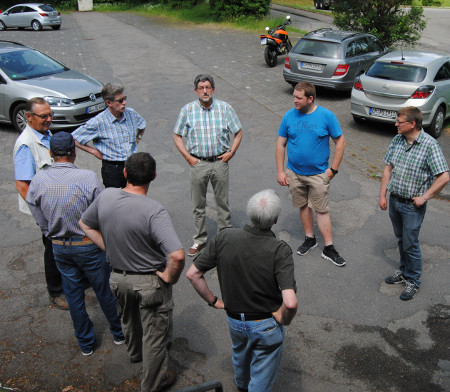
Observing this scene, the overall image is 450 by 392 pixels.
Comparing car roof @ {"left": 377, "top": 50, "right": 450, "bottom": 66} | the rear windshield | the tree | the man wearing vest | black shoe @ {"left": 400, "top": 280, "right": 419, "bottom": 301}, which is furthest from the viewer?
the tree

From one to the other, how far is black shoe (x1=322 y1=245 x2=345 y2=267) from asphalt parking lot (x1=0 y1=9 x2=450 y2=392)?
75 mm

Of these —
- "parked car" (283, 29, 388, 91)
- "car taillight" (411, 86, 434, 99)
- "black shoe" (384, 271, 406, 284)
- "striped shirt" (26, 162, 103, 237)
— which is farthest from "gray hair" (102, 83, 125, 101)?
"parked car" (283, 29, 388, 91)

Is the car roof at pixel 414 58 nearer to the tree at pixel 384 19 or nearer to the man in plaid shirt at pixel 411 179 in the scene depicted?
the man in plaid shirt at pixel 411 179

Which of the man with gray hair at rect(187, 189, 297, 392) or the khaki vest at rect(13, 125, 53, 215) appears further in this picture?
the khaki vest at rect(13, 125, 53, 215)

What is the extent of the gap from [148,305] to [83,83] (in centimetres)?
835

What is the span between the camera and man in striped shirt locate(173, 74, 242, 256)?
5.59 metres

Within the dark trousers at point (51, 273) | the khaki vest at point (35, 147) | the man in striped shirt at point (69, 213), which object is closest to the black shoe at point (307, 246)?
the man in striped shirt at point (69, 213)

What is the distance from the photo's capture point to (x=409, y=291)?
5.18 meters

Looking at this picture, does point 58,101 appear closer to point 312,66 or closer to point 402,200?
point 312,66

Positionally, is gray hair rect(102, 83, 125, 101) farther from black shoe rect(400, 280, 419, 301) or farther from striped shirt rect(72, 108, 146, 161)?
black shoe rect(400, 280, 419, 301)

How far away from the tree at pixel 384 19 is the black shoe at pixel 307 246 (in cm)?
1376

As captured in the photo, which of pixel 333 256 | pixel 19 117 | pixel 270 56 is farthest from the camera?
pixel 270 56

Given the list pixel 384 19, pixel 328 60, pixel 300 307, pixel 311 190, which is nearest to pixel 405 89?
pixel 328 60

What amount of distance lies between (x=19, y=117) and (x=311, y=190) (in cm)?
722
